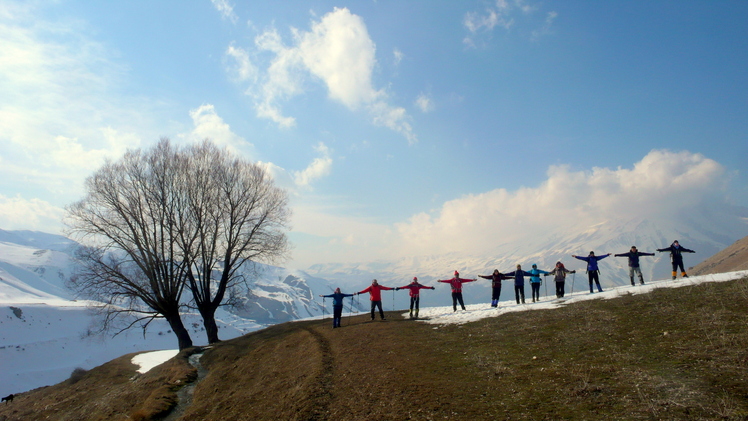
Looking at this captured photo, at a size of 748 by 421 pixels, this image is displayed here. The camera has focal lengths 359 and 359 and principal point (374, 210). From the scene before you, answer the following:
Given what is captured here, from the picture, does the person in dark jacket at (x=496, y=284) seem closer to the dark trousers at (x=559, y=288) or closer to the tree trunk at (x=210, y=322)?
the dark trousers at (x=559, y=288)

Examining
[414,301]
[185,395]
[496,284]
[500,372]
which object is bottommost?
[185,395]

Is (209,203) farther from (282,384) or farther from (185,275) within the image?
(282,384)

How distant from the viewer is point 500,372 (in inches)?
424

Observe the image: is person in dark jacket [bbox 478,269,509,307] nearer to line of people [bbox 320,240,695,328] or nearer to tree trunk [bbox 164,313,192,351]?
line of people [bbox 320,240,695,328]

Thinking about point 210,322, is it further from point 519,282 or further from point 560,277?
point 560,277

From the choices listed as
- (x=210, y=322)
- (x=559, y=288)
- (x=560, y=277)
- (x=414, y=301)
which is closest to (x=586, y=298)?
(x=559, y=288)

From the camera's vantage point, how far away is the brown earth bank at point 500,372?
8.04 meters

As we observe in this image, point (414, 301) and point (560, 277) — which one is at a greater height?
point (560, 277)

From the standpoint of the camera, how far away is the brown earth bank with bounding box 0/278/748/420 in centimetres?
804

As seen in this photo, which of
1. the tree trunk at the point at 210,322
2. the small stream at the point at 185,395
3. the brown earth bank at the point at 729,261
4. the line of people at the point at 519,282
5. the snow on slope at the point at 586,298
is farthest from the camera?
the brown earth bank at the point at 729,261

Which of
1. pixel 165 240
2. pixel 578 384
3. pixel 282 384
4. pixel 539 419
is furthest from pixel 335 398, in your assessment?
pixel 165 240

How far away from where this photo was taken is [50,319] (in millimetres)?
141500

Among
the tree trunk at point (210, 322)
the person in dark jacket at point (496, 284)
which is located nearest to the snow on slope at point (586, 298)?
the person in dark jacket at point (496, 284)

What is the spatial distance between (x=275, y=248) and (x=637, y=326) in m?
24.6
